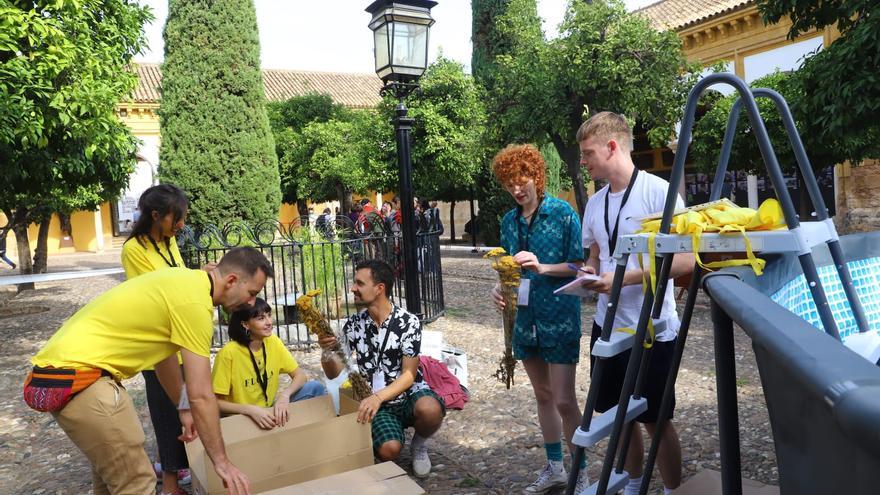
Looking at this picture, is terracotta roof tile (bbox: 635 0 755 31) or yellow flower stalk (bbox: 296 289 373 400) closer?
yellow flower stalk (bbox: 296 289 373 400)

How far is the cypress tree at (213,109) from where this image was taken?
1188 cm

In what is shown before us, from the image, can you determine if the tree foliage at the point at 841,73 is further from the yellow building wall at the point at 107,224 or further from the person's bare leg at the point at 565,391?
the yellow building wall at the point at 107,224

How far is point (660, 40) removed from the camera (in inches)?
376

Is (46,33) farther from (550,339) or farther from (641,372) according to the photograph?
(641,372)

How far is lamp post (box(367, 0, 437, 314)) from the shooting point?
6.04m

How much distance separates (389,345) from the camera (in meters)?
3.80

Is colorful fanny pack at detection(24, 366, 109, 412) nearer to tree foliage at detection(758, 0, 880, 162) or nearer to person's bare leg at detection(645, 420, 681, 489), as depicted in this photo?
person's bare leg at detection(645, 420, 681, 489)

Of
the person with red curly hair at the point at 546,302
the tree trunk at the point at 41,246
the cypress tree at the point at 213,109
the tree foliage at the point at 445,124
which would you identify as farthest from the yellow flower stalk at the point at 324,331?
the tree foliage at the point at 445,124

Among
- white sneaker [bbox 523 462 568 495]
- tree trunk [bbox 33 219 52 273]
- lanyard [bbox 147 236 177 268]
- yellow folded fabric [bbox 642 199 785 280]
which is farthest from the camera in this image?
tree trunk [bbox 33 219 52 273]

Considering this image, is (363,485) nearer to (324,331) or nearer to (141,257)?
(324,331)

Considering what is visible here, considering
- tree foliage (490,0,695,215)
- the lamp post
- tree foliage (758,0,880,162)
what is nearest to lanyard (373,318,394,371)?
the lamp post

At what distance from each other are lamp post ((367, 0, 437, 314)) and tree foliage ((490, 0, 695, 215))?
396cm

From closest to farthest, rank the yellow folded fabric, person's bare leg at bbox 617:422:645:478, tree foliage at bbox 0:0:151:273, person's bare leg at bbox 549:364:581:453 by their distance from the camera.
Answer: the yellow folded fabric → person's bare leg at bbox 617:422:645:478 → person's bare leg at bbox 549:364:581:453 → tree foliage at bbox 0:0:151:273

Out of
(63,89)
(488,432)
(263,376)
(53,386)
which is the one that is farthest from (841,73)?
(63,89)
